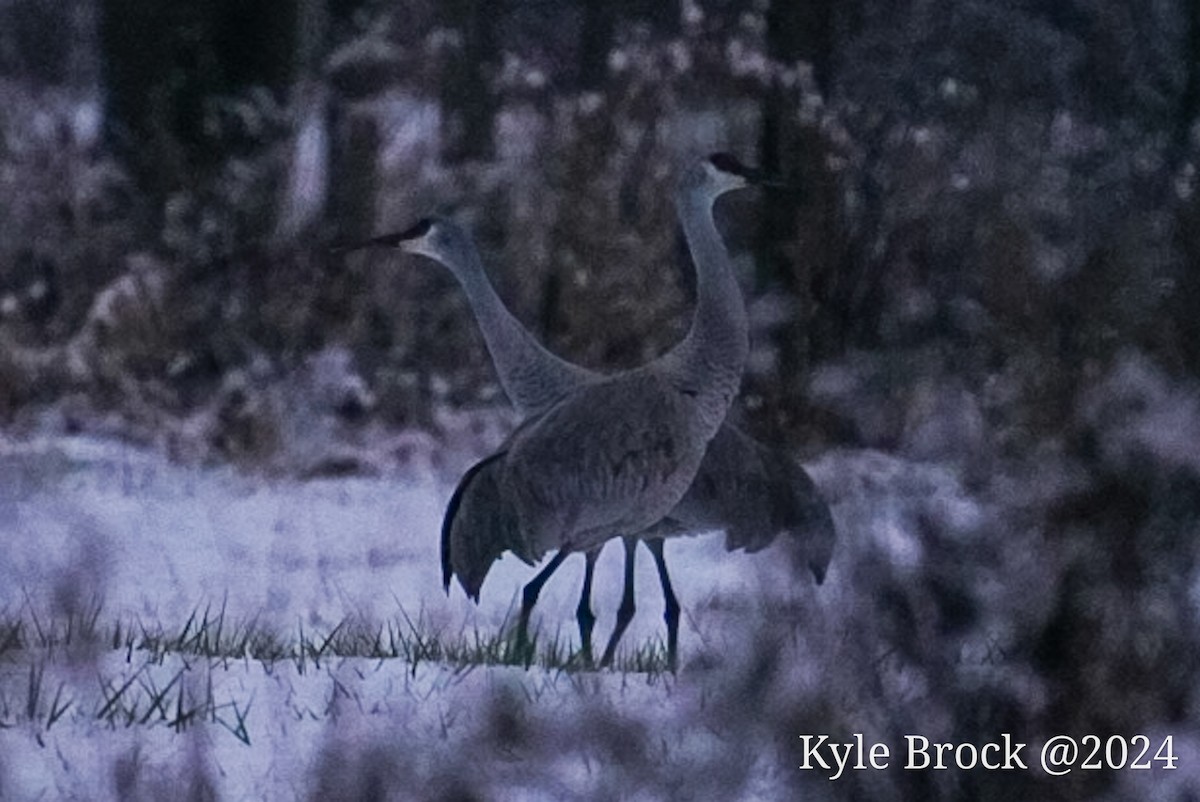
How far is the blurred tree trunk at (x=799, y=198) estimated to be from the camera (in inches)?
133

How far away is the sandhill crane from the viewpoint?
3221mm

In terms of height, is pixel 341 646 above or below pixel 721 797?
above

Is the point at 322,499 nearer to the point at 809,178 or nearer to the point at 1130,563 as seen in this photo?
the point at 809,178

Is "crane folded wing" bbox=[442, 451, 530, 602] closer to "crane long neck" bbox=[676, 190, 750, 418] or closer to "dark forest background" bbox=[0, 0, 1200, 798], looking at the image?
"dark forest background" bbox=[0, 0, 1200, 798]

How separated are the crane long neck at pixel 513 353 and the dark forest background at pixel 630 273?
0.12ft

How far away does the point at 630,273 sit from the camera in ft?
11.0

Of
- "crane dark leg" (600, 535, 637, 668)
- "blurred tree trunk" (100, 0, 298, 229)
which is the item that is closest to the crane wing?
"crane dark leg" (600, 535, 637, 668)

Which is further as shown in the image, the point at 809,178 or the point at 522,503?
the point at 809,178

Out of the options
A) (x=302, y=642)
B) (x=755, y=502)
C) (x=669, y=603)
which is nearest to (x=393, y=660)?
(x=302, y=642)

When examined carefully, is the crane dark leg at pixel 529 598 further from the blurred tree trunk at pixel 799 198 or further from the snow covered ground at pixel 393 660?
the blurred tree trunk at pixel 799 198

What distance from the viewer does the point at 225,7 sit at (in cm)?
333

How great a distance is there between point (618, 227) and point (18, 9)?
0.95 meters

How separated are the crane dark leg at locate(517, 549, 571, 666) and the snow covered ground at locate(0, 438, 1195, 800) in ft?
0.09

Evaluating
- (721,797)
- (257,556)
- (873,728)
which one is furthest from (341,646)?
(873,728)
